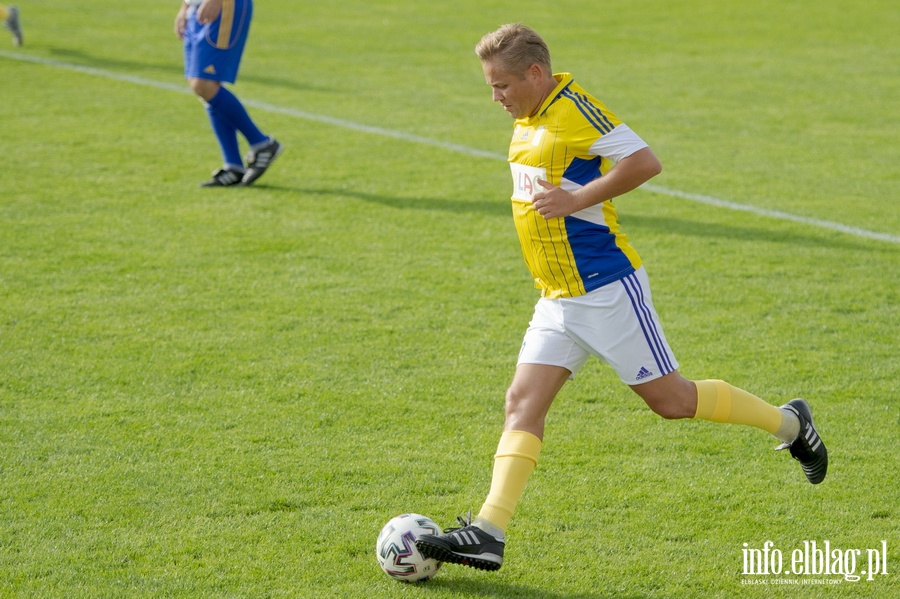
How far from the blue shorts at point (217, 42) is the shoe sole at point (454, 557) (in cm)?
585

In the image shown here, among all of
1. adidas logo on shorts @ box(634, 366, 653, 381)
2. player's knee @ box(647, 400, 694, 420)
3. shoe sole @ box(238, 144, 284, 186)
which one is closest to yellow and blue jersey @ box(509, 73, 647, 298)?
adidas logo on shorts @ box(634, 366, 653, 381)

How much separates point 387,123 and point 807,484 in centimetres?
741

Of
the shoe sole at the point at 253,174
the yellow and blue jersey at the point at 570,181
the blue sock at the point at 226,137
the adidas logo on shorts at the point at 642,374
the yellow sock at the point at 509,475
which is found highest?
the yellow and blue jersey at the point at 570,181

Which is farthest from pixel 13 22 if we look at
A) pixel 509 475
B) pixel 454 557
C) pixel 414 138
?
pixel 454 557

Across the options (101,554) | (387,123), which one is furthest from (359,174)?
(101,554)

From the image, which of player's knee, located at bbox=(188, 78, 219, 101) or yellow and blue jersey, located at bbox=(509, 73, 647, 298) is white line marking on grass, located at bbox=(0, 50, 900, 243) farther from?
yellow and blue jersey, located at bbox=(509, 73, 647, 298)

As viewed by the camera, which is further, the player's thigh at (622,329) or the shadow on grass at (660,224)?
the shadow on grass at (660,224)

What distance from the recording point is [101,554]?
3.88m

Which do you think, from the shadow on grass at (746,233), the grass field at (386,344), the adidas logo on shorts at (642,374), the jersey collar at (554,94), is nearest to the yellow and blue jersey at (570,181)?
the jersey collar at (554,94)

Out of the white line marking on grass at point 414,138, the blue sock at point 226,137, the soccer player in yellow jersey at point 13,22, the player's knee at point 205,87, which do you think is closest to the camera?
the white line marking on grass at point 414,138

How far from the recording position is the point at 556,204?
12.3ft

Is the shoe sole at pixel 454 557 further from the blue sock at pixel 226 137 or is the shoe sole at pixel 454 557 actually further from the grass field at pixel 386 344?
the blue sock at pixel 226 137

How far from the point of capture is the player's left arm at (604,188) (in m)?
3.74

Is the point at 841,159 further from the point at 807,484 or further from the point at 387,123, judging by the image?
the point at 807,484
